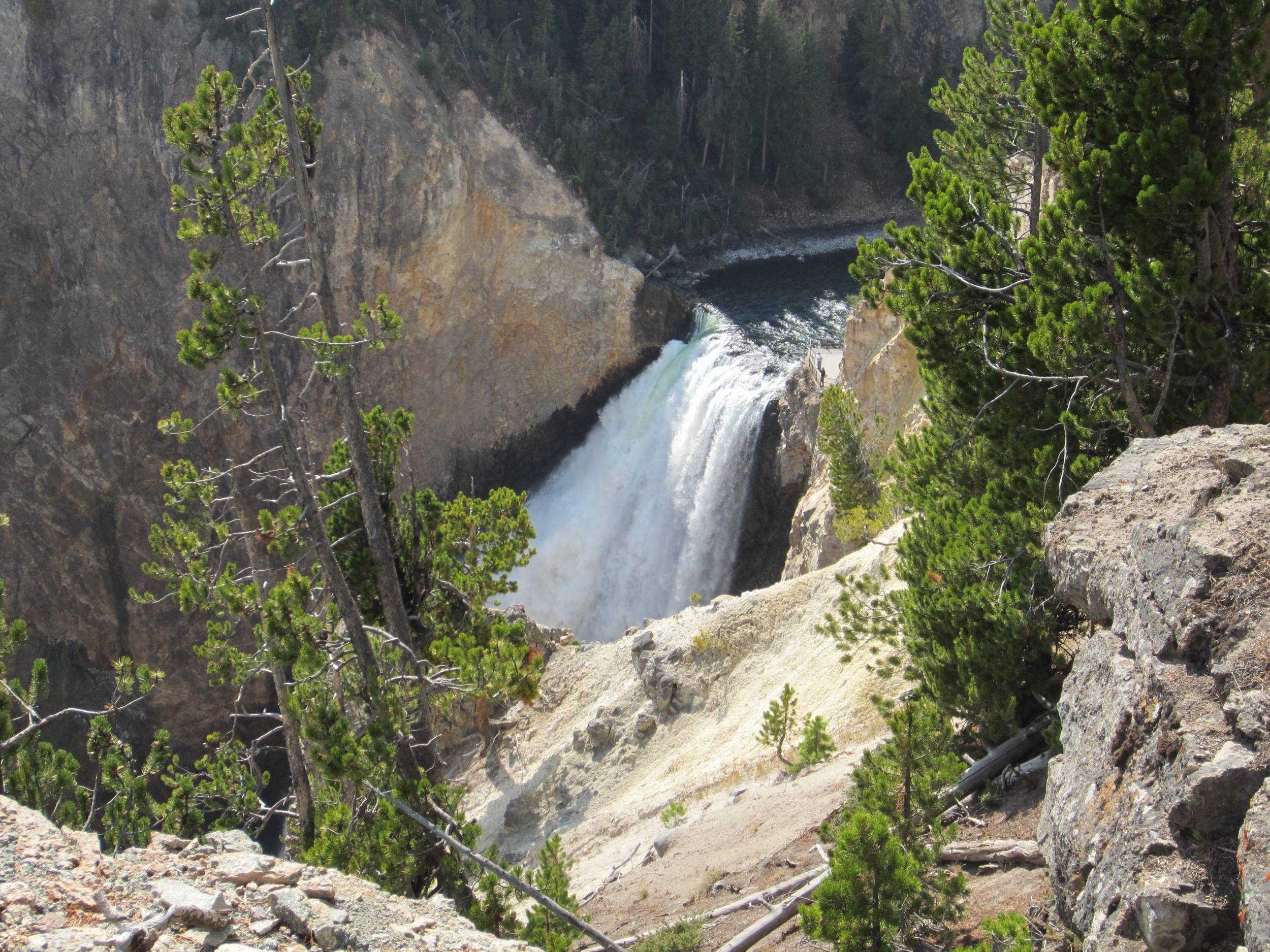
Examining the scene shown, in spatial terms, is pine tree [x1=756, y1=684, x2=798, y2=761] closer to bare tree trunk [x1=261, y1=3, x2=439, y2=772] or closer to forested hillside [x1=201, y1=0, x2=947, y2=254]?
bare tree trunk [x1=261, y1=3, x2=439, y2=772]

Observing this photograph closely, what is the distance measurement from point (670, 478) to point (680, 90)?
23.0 m

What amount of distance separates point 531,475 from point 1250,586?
33248 mm

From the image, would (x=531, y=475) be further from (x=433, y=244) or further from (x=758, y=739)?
(x=758, y=739)

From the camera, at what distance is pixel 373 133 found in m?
34.1

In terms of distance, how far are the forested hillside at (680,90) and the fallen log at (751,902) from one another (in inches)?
1240

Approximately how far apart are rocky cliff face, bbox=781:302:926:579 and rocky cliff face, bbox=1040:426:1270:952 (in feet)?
45.9

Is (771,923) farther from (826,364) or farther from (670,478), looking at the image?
(670,478)

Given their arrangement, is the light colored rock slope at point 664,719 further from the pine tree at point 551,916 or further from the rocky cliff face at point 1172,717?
the rocky cliff face at point 1172,717

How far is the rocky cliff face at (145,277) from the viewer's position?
31.5 m

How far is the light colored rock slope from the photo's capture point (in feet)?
49.7

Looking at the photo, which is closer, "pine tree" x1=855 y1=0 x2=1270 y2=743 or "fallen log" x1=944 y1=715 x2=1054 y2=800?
"pine tree" x1=855 y1=0 x2=1270 y2=743

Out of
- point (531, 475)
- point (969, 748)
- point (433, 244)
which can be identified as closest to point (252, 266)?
point (433, 244)

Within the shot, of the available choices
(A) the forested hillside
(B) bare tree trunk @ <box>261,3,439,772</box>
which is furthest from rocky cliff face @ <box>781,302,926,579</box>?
(A) the forested hillside

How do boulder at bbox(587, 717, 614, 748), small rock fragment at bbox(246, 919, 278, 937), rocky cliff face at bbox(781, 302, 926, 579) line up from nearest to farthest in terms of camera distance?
small rock fragment at bbox(246, 919, 278, 937), boulder at bbox(587, 717, 614, 748), rocky cliff face at bbox(781, 302, 926, 579)
